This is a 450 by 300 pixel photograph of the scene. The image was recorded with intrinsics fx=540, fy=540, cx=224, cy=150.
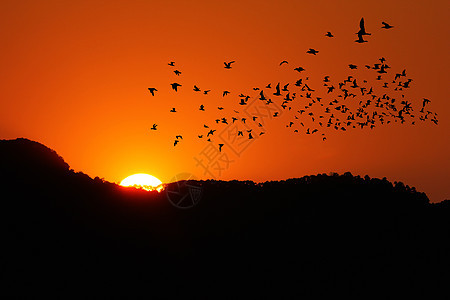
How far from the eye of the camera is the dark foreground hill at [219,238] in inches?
2288

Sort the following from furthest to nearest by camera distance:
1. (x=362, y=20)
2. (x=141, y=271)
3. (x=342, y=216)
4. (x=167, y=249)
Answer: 1. (x=342, y=216)
2. (x=167, y=249)
3. (x=141, y=271)
4. (x=362, y=20)

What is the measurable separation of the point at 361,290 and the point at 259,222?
18.4 metres

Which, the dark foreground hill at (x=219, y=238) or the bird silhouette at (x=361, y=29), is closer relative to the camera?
the bird silhouette at (x=361, y=29)

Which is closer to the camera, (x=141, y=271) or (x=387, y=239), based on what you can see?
(x=141, y=271)

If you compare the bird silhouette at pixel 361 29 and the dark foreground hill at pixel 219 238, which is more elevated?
the bird silhouette at pixel 361 29

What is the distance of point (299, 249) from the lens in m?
67.5

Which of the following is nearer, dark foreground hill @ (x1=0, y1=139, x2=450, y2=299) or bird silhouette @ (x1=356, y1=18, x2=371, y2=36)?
bird silhouette @ (x1=356, y1=18, x2=371, y2=36)

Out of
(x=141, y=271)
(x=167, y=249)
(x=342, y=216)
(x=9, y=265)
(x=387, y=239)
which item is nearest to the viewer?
(x=9, y=265)

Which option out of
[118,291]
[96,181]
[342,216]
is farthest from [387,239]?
[96,181]

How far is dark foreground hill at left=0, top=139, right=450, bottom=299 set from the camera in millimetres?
58125

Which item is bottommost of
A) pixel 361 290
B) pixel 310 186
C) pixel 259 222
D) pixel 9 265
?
pixel 361 290

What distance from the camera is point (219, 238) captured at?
7019cm

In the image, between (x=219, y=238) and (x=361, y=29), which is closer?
(x=361, y=29)

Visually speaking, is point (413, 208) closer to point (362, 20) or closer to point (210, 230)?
point (210, 230)
